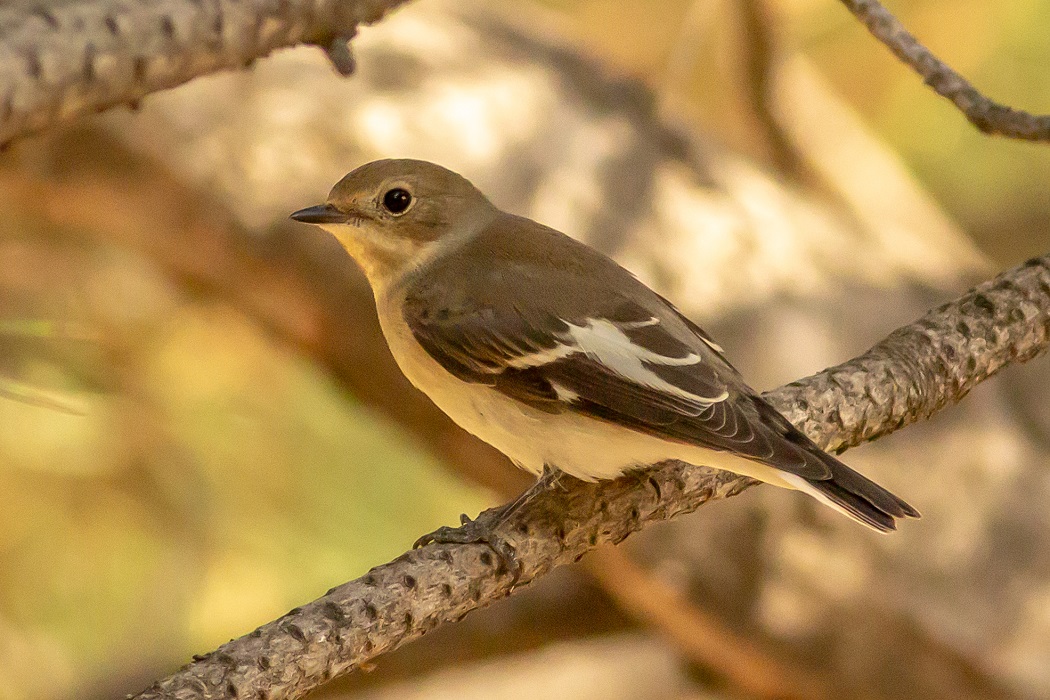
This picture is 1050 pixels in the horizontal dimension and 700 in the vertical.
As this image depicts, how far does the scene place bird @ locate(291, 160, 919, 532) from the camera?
7.04 ft

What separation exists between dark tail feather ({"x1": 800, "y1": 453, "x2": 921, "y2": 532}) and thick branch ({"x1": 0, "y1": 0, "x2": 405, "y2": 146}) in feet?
4.37

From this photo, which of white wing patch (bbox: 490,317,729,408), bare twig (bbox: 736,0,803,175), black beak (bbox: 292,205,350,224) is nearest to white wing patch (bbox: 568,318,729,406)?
white wing patch (bbox: 490,317,729,408)

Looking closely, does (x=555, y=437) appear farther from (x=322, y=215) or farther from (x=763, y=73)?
(x=763, y=73)

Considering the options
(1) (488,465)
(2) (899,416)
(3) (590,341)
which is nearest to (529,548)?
(3) (590,341)

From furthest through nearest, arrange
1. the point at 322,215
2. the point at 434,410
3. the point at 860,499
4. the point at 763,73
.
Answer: the point at 763,73 → the point at 434,410 → the point at 322,215 → the point at 860,499

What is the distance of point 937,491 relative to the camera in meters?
3.96

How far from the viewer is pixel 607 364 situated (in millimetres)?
2270

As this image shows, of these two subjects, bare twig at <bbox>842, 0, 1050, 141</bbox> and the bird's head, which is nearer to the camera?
bare twig at <bbox>842, 0, 1050, 141</bbox>

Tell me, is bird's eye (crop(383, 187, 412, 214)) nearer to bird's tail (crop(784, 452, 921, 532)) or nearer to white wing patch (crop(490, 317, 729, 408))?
white wing patch (crop(490, 317, 729, 408))

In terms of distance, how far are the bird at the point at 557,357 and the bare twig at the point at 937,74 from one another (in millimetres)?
737

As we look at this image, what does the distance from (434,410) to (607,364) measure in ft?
5.57

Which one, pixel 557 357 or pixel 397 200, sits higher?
pixel 397 200

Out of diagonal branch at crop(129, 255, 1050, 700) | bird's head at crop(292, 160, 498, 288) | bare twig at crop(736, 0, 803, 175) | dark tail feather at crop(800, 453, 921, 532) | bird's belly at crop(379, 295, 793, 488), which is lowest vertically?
dark tail feather at crop(800, 453, 921, 532)

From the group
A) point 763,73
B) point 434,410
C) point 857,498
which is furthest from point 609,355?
point 763,73
